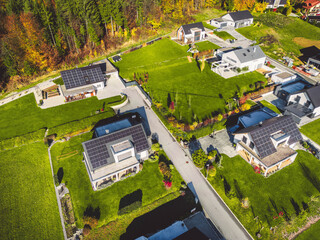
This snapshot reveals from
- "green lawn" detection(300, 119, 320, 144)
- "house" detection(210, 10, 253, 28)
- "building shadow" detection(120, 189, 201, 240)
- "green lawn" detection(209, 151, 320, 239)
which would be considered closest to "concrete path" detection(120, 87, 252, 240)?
"green lawn" detection(209, 151, 320, 239)

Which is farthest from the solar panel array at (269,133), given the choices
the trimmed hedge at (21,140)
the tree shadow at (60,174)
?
the trimmed hedge at (21,140)

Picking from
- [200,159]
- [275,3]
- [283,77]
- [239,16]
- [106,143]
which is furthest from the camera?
[275,3]

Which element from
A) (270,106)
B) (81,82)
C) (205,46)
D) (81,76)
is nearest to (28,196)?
(81,82)

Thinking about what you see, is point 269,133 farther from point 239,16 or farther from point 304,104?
point 239,16

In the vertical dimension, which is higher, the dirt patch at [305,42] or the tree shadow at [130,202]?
the dirt patch at [305,42]

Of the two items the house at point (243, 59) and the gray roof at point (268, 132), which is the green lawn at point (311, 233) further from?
the house at point (243, 59)

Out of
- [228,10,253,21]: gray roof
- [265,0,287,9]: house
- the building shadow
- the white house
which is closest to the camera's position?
the building shadow

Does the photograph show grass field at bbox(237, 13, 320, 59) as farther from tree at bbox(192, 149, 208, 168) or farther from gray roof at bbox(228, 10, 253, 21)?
tree at bbox(192, 149, 208, 168)
